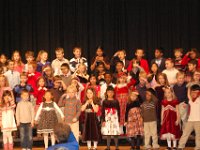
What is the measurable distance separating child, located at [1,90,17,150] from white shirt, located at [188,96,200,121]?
367cm

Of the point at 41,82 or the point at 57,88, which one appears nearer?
the point at 41,82

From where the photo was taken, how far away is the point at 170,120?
1098 centimetres

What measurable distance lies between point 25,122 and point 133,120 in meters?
2.26

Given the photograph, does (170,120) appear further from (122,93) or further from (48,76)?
(48,76)

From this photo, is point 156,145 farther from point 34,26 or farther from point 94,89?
point 34,26

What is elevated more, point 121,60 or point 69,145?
point 121,60

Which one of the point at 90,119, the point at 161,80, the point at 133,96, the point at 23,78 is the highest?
the point at 23,78

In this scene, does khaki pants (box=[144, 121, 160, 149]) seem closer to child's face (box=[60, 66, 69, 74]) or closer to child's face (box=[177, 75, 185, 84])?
child's face (box=[177, 75, 185, 84])

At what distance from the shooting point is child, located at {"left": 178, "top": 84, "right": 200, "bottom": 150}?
1078cm

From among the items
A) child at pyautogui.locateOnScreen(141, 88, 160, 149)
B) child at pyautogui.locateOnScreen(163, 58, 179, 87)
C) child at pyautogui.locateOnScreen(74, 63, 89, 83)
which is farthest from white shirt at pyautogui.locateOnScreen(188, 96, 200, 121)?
child at pyautogui.locateOnScreen(74, 63, 89, 83)

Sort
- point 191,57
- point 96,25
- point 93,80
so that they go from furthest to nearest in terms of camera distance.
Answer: point 96,25
point 191,57
point 93,80

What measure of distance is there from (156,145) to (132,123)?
0.68 m

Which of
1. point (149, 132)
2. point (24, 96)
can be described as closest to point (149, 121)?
point (149, 132)

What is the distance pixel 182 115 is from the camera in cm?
1128
